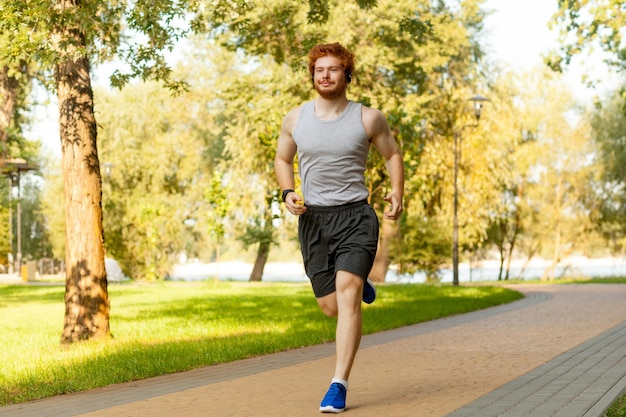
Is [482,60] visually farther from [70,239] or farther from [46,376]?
[46,376]

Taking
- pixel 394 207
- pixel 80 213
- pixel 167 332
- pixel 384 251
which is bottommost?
pixel 167 332

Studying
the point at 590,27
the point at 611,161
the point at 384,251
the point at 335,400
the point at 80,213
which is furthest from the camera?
the point at 611,161

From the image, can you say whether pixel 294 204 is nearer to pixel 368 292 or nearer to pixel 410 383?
pixel 368 292

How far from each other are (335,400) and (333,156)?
4.93ft

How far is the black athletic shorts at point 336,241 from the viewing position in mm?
6023

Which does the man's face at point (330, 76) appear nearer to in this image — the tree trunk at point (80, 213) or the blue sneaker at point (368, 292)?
the blue sneaker at point (368, 292)

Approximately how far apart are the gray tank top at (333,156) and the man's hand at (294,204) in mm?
135

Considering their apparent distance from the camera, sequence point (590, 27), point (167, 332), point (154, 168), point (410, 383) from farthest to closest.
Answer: point (154, 168)
point (590, 27)
point (167, 332)
point (410, 383)

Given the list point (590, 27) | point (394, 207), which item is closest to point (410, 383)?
point (394, 207)

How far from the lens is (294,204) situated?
235 inches

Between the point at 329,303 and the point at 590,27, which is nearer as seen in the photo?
the point at 329,303

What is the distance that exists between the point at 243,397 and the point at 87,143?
5.84 m

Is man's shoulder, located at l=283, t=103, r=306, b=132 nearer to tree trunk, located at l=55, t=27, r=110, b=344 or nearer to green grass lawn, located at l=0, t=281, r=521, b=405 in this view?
green grass lawn, located at l=0, t=281, r=521, b=405

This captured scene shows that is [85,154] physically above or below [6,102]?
below
